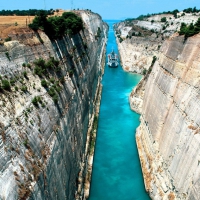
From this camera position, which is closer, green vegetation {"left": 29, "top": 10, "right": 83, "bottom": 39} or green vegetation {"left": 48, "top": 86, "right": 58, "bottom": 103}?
green vegetation {"left": 48, "top": 86, "right": 58, "bottom": 103}

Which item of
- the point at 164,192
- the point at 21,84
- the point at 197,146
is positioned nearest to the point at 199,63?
the point at 197,146

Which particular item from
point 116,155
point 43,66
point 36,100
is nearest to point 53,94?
point 43,66

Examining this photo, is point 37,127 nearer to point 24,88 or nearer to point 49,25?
point 24,88

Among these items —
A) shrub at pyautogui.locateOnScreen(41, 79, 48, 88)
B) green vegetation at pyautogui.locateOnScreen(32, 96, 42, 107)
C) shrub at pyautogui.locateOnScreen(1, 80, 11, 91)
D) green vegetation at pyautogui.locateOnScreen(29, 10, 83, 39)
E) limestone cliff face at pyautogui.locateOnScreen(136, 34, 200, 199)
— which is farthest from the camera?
green vegetation at pyautogui.locateOnScreen(29, 10, 83, 39)

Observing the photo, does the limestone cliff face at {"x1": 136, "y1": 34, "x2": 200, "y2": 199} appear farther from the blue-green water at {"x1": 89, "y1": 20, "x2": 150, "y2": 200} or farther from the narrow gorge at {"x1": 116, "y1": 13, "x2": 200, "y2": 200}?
the blue-green water at {"x1": 89, "y1": 20, "x2": 150, "y2": 200}

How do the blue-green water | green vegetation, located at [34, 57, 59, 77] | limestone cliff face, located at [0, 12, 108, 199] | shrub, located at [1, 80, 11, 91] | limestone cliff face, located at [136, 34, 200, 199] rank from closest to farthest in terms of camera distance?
limestone cliff face, located at [0, 12, 108, 199]
shrub, located at [1, 80, 11, 91]
limestone cliff face, located at [136, 34, 200, 199]
green vegetation, located at [34, 57, 59, 77]
the blue-green water

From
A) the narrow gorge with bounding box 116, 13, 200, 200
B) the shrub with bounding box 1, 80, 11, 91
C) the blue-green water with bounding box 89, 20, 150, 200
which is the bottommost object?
the blue-green water with bounding box 89, 20, 150, 200

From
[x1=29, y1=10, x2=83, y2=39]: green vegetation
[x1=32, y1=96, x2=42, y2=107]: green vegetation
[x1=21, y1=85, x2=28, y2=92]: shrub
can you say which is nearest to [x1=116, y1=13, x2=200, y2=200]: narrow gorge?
[x1=32, y1=96, x2=42, y2=107]: green vegetation
